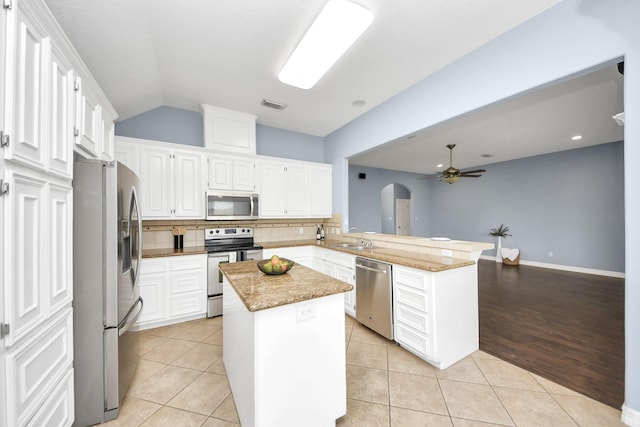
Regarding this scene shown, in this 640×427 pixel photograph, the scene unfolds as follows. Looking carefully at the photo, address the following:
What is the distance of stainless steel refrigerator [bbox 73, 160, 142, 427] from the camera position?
1.52 m

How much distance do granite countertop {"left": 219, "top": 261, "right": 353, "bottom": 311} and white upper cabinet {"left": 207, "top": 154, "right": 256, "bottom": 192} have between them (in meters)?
1.85

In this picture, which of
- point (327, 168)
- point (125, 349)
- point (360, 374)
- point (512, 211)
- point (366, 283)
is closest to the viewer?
point (125, 349)

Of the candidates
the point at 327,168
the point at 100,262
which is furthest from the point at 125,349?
the point at 327,168

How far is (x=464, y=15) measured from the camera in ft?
→ 6.34

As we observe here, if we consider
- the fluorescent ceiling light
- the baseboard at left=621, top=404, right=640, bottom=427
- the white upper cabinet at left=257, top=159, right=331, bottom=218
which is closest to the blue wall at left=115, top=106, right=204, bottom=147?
the white upper cabinet at left=257, top=159, right=331, bottom=218

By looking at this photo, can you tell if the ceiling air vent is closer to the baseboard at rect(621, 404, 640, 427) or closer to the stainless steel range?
the stainless steel range

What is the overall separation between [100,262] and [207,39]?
196cm

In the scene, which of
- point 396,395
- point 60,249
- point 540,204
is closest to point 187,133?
point 60,249

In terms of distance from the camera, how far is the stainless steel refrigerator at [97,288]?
1522 millimetres

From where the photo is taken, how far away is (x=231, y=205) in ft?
11.8

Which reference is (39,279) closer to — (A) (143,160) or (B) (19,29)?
(B) (19,29)

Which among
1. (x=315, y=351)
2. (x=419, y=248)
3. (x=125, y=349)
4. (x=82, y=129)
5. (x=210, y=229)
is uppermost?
(x=82, y=129)

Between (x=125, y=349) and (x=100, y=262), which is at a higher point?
(x=100, y=262)

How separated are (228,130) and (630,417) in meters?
4.54
